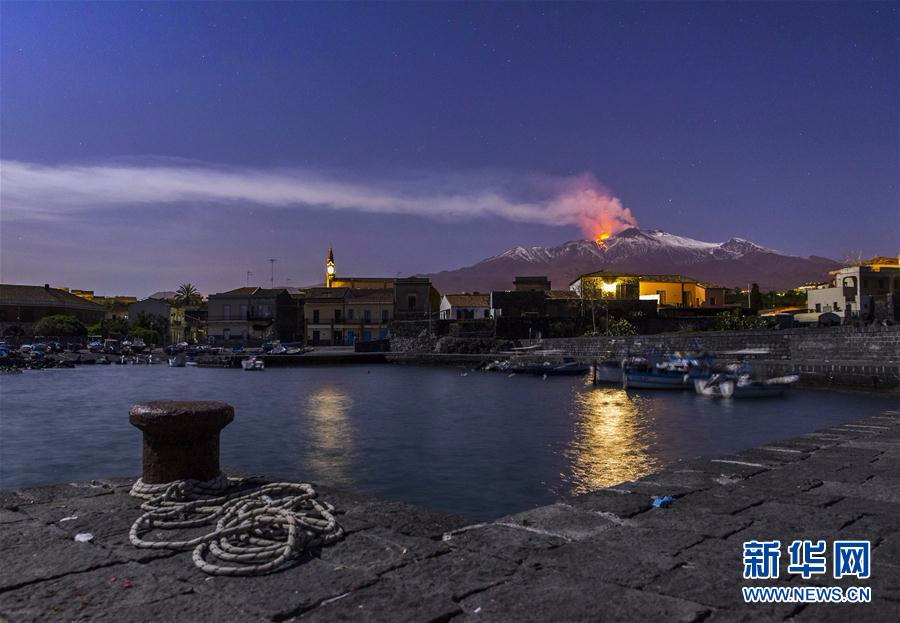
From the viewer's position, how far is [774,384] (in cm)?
3275

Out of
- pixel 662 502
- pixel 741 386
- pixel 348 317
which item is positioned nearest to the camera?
pixel 662 502

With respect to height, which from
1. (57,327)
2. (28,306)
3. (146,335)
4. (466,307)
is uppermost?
(28,306)

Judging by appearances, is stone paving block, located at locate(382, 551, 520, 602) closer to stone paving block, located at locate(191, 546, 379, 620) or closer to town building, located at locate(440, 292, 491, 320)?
stone paving block, located at locate(191, 546, 379, 620)

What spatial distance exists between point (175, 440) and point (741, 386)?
3099 centimetres

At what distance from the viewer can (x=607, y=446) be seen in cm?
1881

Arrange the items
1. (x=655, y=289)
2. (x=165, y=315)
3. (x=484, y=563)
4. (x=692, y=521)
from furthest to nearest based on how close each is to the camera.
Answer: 1. (x=165, y=315)
2. (x=655, y=289)
3. (x=692, y=521)
4. (x=484, y=563)

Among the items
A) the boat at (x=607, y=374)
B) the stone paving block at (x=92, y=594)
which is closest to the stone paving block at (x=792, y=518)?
the stone paving block at (x=92, y=594)

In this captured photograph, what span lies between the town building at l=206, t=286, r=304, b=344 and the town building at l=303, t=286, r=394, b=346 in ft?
13.4

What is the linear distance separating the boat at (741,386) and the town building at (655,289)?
45.7m

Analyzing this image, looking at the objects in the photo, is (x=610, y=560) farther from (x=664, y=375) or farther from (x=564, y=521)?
(x=664, y=375)

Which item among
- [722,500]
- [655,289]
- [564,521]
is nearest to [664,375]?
[722,500]

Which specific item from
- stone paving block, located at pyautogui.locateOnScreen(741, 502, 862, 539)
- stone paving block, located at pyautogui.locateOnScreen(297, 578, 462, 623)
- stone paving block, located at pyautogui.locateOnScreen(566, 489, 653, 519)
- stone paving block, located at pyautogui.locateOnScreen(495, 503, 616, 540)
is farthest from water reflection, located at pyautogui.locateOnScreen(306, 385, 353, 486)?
stone paving block, located at pyautogui.locateOnScreen(297, 578, 462, 623)

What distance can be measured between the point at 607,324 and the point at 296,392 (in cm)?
3639

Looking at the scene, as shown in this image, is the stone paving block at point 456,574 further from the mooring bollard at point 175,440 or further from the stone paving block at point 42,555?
the mooring bollard at point 175,440
